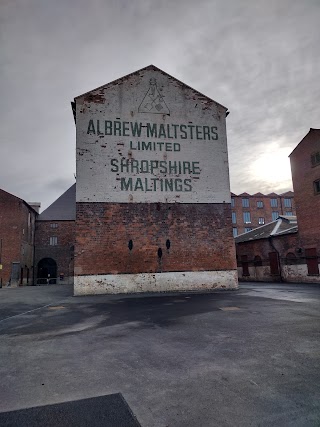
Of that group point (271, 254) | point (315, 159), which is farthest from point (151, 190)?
point (271, 254)

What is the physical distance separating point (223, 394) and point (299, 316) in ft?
17.1

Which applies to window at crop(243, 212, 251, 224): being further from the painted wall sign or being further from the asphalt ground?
the asphalt ground

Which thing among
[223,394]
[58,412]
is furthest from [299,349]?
[58,412]

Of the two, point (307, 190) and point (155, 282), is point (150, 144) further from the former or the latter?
point (307, 190)

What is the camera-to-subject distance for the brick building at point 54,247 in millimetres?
35250

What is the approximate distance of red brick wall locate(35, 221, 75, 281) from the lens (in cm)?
3528

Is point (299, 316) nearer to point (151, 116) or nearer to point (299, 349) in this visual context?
point (299, 349)

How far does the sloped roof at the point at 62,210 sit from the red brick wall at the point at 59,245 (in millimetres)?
546

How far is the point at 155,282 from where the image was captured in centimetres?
1558

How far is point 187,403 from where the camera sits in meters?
3.13

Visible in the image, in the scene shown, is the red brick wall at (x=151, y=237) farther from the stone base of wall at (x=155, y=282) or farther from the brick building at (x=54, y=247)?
the brick building at (x=54, y=247)

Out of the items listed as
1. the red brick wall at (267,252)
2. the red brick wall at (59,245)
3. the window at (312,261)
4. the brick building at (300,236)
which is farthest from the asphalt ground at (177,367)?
the red brick wall at (59,245)

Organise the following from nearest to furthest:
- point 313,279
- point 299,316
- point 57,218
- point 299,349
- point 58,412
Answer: point 58,412
point 299,349
point 299,316
point 313,279
point 57,218

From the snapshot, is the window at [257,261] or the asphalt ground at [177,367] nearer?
the asphalt ground at [177,367]
